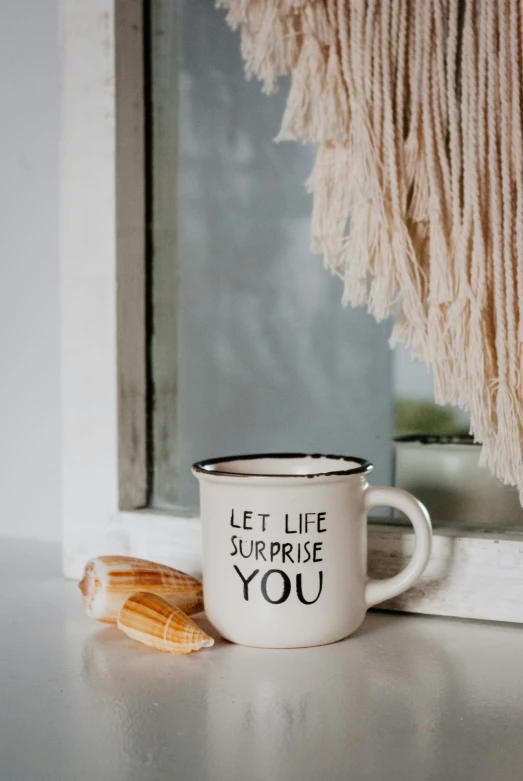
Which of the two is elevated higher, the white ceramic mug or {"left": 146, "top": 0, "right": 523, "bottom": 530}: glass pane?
{"left": 146, "top": 0, "right": 523, "bottom": 530}: glass pane

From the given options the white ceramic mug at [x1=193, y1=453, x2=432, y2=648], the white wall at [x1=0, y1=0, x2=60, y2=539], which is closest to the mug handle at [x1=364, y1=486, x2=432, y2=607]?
the white ceramic mug at [x1=193, y1=453, x2=432, y2=648]

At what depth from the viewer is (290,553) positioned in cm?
56

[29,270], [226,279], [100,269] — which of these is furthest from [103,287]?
[29,270]

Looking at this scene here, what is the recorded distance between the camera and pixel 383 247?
66 centimetres

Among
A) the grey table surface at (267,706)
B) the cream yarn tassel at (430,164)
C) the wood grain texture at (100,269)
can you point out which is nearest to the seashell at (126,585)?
the grey table surface at (267,706)

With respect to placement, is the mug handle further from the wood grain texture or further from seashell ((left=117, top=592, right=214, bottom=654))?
the wood grain texture

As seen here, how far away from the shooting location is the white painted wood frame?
2.54 ft

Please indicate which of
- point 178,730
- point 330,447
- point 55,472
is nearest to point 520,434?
point 330,447

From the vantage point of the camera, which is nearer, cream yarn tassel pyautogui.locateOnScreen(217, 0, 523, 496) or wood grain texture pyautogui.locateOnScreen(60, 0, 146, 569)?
cream yarn tassel pyautogui.locateOnScreen(217, 0, 523, 496)

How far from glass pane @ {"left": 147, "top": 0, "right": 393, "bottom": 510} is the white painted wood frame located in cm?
3

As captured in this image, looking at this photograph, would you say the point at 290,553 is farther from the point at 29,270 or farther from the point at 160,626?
the point at 29,270

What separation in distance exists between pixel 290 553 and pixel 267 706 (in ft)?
0.36

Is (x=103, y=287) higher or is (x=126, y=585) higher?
(x=103, y=287)

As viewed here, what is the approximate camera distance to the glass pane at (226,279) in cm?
79
